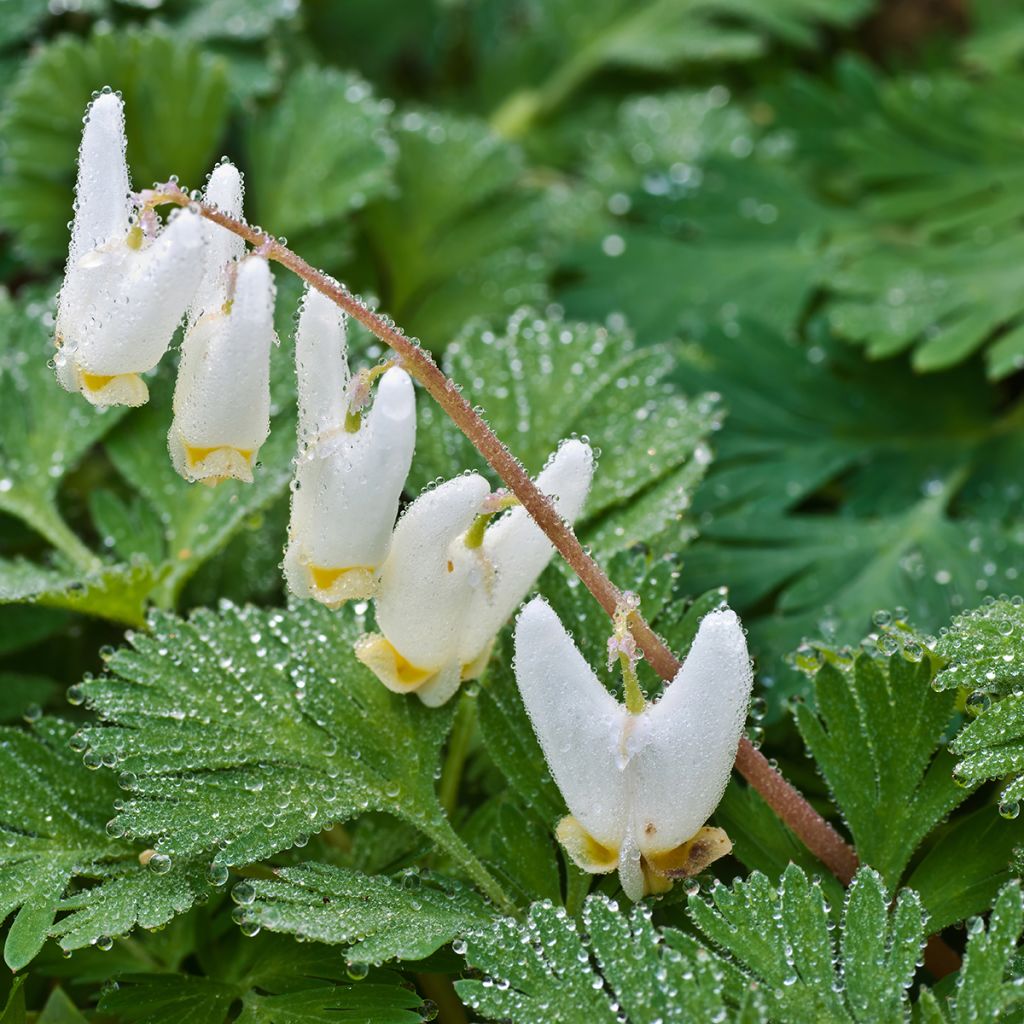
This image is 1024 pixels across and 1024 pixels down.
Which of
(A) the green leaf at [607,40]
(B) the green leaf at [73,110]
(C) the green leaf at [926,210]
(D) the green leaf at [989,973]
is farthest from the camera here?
(A) the green leaf at [607,40]

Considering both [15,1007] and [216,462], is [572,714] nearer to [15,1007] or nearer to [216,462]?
[216,462]

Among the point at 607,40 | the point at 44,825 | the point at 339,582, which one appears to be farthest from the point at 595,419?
the point at 607,40

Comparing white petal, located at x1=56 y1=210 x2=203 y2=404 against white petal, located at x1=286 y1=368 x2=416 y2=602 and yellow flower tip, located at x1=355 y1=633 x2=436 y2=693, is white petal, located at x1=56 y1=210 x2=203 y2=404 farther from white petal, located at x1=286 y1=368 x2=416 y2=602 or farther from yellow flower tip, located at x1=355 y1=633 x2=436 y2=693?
yellow flower tip, located at x1=355 y1=633 x2=436 y2=693

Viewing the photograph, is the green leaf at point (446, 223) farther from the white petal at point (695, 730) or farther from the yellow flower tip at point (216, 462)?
the white petal at point (695, 730)

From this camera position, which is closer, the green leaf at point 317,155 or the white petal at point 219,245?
the white petal at point 219,245

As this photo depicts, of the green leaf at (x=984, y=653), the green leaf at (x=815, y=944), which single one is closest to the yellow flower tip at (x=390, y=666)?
the green leaf at (x=815, y=944)

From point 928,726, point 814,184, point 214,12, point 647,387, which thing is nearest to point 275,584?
point 647,387

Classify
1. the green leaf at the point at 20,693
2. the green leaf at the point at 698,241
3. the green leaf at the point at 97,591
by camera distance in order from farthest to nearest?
the green leaf at the point at 698,241, the green leaf at the point at 20,693, the green leaf at the point at 97,591
